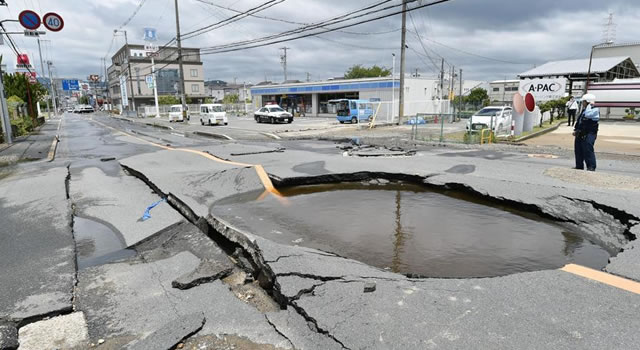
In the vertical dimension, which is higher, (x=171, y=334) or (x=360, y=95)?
(x=360, y=95)

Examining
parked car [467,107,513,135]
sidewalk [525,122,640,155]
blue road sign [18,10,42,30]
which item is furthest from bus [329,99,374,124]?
blue road sign [18,10,42,30]

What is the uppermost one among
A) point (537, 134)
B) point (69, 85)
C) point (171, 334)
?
point (69, 85)

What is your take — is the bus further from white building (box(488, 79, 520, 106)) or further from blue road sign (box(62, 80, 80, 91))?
blue road sign (box(62, 80, 80, 91))

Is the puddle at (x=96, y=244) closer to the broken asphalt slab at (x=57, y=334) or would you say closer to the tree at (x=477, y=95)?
the broken asphalt slab at (x=57, y=334)

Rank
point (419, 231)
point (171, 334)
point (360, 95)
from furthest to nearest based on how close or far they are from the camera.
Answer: point (360, 95) < point (419, 231) < point (171, 334)

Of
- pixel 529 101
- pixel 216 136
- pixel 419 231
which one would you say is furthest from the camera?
pixel 216 136

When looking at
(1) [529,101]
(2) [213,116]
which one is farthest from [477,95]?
(1) [529,101]

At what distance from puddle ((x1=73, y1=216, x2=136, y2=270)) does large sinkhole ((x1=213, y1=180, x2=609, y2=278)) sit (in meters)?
1.56

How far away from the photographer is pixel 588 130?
8.41m

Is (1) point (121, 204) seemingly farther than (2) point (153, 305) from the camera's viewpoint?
Yes

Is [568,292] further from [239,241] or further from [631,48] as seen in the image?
[631,48]

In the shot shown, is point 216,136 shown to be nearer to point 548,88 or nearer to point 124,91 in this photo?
point 548,88

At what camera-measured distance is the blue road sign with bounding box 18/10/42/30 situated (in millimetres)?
16109

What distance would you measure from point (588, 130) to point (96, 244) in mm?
9935
